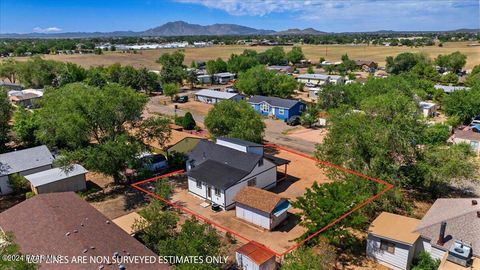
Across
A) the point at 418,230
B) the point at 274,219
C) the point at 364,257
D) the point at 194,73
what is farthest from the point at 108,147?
the point at 194,73

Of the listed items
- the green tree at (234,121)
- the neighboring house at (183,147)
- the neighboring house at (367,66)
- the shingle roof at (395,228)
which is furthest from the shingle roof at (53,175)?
the neighboring house at (367,66)

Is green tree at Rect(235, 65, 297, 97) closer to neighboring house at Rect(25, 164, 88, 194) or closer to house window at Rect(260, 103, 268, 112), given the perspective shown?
house window at Rect(260, 103, 268, 112)

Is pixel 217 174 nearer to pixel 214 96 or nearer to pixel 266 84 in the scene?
pixel 214 96

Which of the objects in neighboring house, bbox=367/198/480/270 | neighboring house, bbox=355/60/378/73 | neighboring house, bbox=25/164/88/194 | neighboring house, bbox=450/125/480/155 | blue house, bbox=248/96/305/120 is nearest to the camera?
neighboring house, bbox=367/198/480/270

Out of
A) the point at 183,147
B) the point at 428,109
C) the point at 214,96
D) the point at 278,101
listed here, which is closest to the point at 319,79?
the point at 278,101

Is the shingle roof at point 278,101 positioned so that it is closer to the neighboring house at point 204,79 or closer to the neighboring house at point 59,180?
the neighboring house at point 204,79

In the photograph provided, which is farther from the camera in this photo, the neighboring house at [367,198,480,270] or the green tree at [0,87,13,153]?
the green tree at [0,87,13,153]

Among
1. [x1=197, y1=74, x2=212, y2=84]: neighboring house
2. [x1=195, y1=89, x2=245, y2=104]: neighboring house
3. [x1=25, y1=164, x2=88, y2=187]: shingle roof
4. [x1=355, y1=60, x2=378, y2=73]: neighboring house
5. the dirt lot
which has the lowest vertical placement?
the dirt lot

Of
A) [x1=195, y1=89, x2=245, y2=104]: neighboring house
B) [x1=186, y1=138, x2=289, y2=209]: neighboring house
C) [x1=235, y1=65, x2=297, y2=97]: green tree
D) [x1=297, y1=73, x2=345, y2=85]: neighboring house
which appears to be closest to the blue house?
[x1=195, y1=89, x2=245, y2=104]: neighboring house
